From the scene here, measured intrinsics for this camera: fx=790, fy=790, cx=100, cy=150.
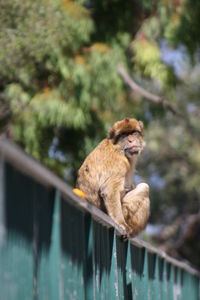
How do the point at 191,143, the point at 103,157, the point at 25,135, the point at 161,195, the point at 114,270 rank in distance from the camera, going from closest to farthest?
the point at 114,270
the point at 103,157
the point at 25,135
the point at 191,143
the point at 161,195

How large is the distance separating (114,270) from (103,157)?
7.54 ft

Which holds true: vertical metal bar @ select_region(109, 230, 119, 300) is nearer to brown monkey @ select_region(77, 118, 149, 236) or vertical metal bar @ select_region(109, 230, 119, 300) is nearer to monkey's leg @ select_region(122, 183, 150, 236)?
brown monkey @ select_region(77, 118, 149, 236)

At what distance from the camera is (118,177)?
7918mm

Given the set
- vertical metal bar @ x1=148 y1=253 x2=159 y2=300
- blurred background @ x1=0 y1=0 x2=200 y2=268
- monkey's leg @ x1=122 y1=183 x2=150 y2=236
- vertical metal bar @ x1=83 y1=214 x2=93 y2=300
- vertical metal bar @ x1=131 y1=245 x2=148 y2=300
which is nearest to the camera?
vertical metal bar @ x1=83 y1=214 x2=93 y2=300

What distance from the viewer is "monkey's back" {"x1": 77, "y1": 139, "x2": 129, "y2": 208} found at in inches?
306

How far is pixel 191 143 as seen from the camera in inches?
1070

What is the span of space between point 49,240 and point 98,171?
13.8ft

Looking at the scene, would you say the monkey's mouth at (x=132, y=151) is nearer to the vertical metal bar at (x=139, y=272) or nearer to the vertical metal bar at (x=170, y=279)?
the vertical metal bar at (x=139, y=272)

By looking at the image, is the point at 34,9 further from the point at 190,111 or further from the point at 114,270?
the point at 190,111

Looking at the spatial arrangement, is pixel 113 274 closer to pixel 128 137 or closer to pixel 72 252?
pixel 72 252

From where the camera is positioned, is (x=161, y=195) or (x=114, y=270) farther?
(x=161, y=195)

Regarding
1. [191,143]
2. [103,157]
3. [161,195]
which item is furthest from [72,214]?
[161,195]

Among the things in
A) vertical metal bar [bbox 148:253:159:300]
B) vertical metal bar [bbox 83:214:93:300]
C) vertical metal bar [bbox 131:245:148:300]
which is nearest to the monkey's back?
vertical metal bar [bbox 131:245:148:300]

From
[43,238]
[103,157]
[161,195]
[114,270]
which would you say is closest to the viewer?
[43,238]
